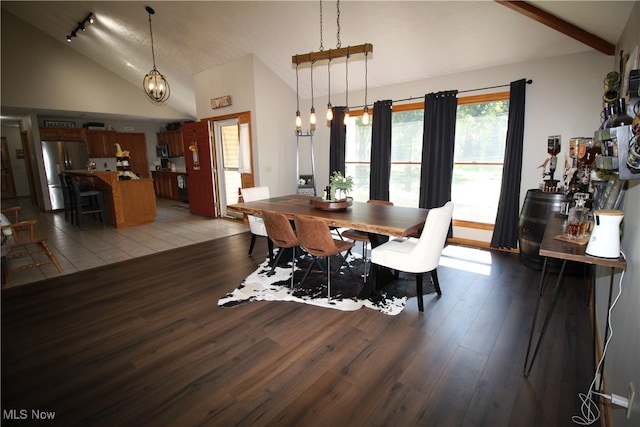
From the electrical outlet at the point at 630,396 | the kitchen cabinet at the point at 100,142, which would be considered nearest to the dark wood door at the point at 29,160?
the kitchen cabinet at the point at 100,142

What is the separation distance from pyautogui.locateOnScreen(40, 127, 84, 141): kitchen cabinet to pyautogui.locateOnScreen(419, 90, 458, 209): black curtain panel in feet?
28.7

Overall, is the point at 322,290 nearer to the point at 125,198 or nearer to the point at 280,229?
the point at 280,229

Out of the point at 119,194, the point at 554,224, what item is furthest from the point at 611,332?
the point at 119,194

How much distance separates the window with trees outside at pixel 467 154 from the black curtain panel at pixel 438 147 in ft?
0.61

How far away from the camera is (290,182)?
6.27 m

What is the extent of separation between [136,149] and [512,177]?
10055mm

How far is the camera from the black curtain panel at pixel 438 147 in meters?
4.34

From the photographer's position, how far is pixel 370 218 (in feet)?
9.21

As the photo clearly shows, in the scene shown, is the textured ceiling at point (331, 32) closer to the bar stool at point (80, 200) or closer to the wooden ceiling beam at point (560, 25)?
the wooden ceiling beam at point (560, 25)

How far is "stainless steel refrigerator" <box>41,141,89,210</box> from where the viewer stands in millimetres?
7477

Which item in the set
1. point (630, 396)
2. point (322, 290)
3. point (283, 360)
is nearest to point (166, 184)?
point (322, 290)

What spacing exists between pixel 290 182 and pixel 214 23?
2.97 meters

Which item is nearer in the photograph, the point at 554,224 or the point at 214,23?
the point at 554,224

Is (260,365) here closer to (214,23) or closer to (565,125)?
(565,125)
